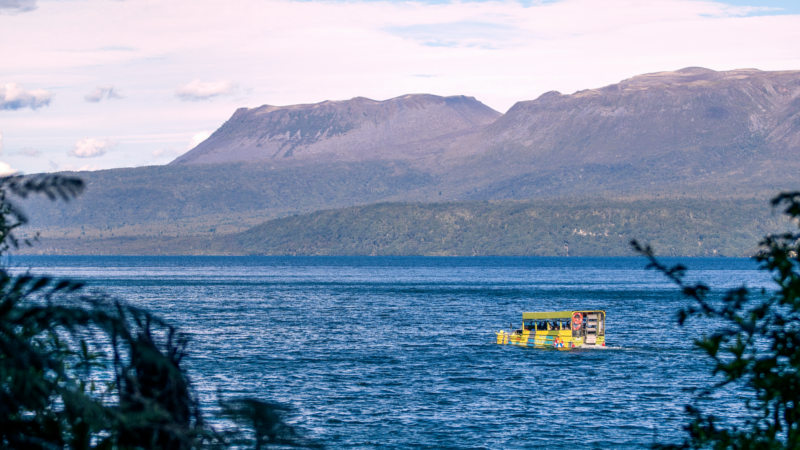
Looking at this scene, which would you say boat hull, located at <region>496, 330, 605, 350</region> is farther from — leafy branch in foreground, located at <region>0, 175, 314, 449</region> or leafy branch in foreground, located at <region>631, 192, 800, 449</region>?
leafy branch in foreground, located at <region>0, 175, 314, 449</region>

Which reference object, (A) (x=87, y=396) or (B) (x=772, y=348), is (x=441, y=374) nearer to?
(B) (x=772, y=348)

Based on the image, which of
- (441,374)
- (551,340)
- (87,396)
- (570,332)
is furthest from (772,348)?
(570,332)

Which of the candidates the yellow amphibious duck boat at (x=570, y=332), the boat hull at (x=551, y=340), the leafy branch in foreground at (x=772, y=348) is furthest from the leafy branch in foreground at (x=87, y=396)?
the boat hull at (x=551, y=340)

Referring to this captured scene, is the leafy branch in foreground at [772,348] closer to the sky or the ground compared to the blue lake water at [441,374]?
closer to the sky

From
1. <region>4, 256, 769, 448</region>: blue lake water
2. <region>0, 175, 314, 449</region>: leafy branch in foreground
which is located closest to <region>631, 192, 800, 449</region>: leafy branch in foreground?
<region>4, 256, 769, 448</region>: blue lake water

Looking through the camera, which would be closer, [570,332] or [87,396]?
[87,396]

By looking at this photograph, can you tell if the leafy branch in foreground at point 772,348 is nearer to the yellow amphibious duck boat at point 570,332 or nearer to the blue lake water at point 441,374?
the blue lake water at point 441,374

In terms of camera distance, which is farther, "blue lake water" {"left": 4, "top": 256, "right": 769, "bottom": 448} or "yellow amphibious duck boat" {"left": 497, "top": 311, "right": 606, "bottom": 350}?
"yellow amphibious duck boat" {"left": 497, "top": 311, "right": 606, "bottom": 350}

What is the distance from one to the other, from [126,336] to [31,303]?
1.52m

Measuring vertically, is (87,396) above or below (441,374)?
above

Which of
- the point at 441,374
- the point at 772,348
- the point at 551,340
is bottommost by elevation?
the point at 551,340

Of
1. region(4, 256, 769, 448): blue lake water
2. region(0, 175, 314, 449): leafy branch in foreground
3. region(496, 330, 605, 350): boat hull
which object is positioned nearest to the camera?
region(0, 175, 314, 449): leafy branch in foreground

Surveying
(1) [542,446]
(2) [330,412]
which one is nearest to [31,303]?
(1) [542,446]

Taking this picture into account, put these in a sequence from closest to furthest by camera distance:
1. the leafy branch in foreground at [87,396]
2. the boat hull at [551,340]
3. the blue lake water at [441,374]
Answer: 1. the leafy branch in foreground at [87,396]
2. the blue lake water at [441,374]
3. the boat hull at [551,340]
